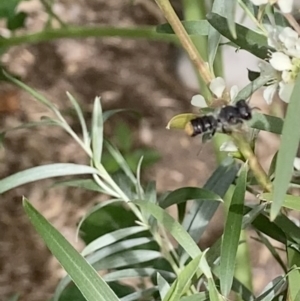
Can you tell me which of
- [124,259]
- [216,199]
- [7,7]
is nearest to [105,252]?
[124,259]

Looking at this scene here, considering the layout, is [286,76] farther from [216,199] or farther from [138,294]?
[138,294]

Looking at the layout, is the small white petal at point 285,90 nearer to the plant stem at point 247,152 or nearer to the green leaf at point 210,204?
the plant stem at point 247,152

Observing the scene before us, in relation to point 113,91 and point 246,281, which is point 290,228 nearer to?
point 246,281

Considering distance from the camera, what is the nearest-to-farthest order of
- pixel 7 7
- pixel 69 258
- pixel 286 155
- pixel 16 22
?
1. pixel 286 155
2. pixel 69 258
3. pixel 7 7
4. pixel 16 22

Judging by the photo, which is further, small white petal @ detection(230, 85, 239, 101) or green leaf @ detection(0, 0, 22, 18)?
green leaf @ detection(0, 0, 22, 18)

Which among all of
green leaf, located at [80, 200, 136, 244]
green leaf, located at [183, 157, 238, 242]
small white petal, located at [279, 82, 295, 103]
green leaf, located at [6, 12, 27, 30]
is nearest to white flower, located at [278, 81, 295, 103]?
small white petal, located at [279, 82, 295, 103]

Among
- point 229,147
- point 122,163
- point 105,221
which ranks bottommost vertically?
point 105,221

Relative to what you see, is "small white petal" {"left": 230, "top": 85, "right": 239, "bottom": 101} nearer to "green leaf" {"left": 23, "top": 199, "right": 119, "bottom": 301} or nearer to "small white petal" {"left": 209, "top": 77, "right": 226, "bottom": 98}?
"small white petal" {"left": 209, "top": 77, "right": 226, "bottom": 98}
